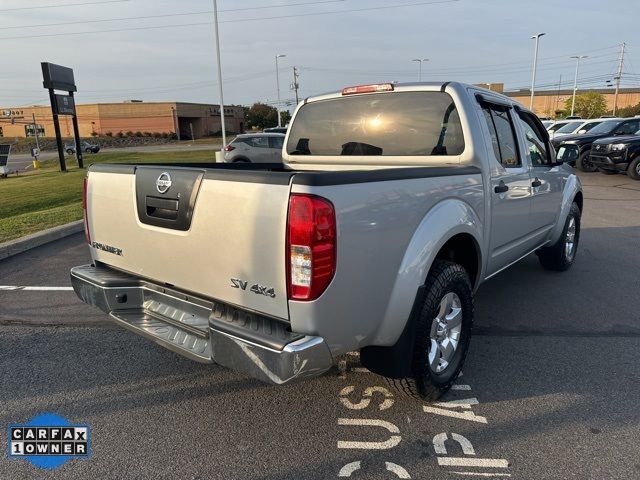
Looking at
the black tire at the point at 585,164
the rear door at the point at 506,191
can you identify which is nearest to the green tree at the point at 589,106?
the black tire at the point at 585,164

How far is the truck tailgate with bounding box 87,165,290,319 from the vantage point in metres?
2.20

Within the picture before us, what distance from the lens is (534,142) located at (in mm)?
4684

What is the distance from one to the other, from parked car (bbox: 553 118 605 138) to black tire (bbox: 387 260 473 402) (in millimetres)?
18131

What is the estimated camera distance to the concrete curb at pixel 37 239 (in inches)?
250

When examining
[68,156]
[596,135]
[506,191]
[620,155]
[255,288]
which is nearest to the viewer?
[255,288]

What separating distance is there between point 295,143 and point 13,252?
453 cm

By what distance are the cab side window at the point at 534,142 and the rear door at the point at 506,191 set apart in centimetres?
38

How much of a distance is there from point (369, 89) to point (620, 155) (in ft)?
44.7

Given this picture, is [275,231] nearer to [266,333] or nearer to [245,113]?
[266,333]

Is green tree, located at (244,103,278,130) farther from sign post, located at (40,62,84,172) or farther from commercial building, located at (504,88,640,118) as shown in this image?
sign post, located at (40,62,84,172)

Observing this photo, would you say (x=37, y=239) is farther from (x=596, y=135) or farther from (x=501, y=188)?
(x=596, y=135)

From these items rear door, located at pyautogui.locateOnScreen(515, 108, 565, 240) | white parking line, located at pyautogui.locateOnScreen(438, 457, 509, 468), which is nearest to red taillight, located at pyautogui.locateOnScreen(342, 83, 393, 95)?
rear door, located at pyautogui.locateOnScreen(515, 108, 565, 240)

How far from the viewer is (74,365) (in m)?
3.45

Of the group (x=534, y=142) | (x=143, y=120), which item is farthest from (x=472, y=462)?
(x=143, y=120)
